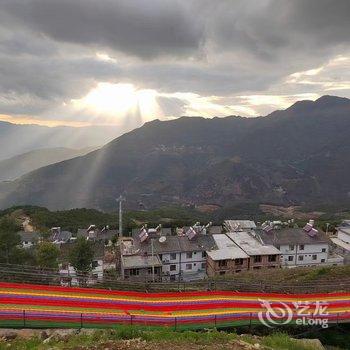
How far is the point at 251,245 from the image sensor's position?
51688 mm

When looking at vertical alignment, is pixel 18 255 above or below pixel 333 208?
above

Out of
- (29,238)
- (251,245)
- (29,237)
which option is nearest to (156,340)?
(251,245)

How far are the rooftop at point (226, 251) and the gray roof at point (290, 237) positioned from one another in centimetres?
596

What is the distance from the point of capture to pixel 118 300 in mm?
22703

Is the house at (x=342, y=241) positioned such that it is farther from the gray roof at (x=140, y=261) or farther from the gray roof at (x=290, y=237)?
the gray roof at (x=140, y=261)

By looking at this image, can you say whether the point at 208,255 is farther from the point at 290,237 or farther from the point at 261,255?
the point at 290,237

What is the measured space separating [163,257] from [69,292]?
26273 millimetres

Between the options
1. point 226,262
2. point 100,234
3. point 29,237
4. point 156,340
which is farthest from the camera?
point 100,234

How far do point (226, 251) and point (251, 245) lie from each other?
16.4 feet

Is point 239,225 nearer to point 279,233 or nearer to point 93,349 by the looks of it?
point 279,233

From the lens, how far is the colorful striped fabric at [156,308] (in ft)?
61.9

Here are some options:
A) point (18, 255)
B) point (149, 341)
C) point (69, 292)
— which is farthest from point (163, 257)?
point (149, 341)

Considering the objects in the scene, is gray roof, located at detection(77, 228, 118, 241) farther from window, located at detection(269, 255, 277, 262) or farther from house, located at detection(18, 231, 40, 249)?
window, located at detection(269, 255, 277, 262)
